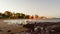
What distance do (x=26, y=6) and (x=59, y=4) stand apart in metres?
0.41

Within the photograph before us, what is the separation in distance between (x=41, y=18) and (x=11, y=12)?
14.7 inches

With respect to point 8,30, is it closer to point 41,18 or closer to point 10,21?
point 10,21

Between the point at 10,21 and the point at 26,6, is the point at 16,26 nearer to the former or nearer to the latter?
the point at 10,21

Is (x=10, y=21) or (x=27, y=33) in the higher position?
(x=10, y=21)

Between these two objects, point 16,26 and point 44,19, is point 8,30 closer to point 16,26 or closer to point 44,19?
point 16,26

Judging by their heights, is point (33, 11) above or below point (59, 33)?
above

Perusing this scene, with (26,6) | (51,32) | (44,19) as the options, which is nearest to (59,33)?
(51,32)

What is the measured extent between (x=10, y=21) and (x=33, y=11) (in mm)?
304

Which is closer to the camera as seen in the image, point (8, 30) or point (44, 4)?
point (8, 30)

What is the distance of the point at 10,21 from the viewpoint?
1.63 meters

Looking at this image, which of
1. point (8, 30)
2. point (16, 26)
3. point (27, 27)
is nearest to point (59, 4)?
point (27, 27)

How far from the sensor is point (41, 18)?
1659mm

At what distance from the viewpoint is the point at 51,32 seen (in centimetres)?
162

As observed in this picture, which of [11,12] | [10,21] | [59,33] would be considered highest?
[11,12]
